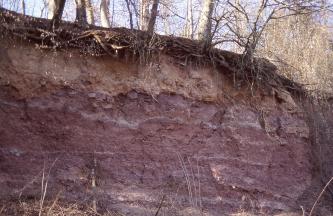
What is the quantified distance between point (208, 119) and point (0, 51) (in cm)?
306

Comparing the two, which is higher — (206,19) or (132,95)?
(206,19)

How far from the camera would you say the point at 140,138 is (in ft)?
20.6

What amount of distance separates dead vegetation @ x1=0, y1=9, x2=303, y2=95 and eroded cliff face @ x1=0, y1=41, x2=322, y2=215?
0.13 m

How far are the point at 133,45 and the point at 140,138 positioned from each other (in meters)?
1.29

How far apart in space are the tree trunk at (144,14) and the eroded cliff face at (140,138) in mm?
2461

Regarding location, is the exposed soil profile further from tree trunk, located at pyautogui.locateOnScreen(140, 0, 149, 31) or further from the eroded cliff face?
tree trunk, located at pyautogui.locateOnScreen(140, 0, 149, 31)

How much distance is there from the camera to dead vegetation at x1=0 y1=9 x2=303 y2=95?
5.82m

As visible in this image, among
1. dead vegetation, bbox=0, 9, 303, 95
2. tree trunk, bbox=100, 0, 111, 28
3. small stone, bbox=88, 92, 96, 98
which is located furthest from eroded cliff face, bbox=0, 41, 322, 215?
tree trunk, bbox=100, 0, 111, 28

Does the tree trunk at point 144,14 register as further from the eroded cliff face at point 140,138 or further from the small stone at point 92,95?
the small stone at point 92,95

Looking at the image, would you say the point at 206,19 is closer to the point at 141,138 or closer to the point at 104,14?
the point at 104,14

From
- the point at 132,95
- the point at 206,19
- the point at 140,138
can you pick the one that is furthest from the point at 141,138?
the point at 206,19

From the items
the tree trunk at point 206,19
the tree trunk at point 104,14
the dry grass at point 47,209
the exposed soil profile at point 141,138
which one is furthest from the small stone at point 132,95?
the tree trunk at point 104,14

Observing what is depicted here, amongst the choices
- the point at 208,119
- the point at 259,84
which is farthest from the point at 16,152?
the point at 259,84

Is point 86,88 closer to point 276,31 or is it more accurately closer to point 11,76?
point 11,76
